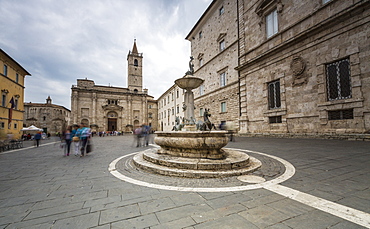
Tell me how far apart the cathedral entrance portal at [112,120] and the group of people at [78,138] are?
34916 mm

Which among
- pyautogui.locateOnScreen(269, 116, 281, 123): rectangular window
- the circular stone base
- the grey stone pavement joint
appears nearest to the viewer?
the grey stone pavement joint

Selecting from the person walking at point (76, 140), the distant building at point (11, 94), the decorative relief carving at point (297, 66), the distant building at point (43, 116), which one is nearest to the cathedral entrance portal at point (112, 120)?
the distant building at point (43, 116)

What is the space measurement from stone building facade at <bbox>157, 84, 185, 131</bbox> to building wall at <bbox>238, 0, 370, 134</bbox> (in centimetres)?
1863

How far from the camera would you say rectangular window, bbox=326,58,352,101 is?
8.90m

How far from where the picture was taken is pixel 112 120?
135ft

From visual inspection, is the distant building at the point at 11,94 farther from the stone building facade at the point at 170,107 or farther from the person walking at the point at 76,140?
the stone building facade at the point at 170,107

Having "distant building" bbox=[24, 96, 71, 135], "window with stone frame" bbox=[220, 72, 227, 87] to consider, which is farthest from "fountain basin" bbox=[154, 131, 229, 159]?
"distant building" bbox=[24, 96, 71, 135]

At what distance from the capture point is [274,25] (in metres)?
13.1

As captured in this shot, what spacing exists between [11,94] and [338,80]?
111 feet

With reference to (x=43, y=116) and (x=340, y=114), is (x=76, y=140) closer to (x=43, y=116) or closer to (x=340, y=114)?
(x=340, y=114)

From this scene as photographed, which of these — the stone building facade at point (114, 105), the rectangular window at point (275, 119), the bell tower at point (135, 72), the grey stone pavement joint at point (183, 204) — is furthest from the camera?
the bell tower at point (135, 72)

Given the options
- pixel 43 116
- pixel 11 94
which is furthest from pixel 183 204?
pixel 43 116

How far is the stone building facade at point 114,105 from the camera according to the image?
3753 cm

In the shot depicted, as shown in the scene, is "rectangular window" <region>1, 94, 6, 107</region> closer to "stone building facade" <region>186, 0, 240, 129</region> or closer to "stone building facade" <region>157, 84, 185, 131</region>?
"stone building facade" <region>157, 84, 185, 131</region>
